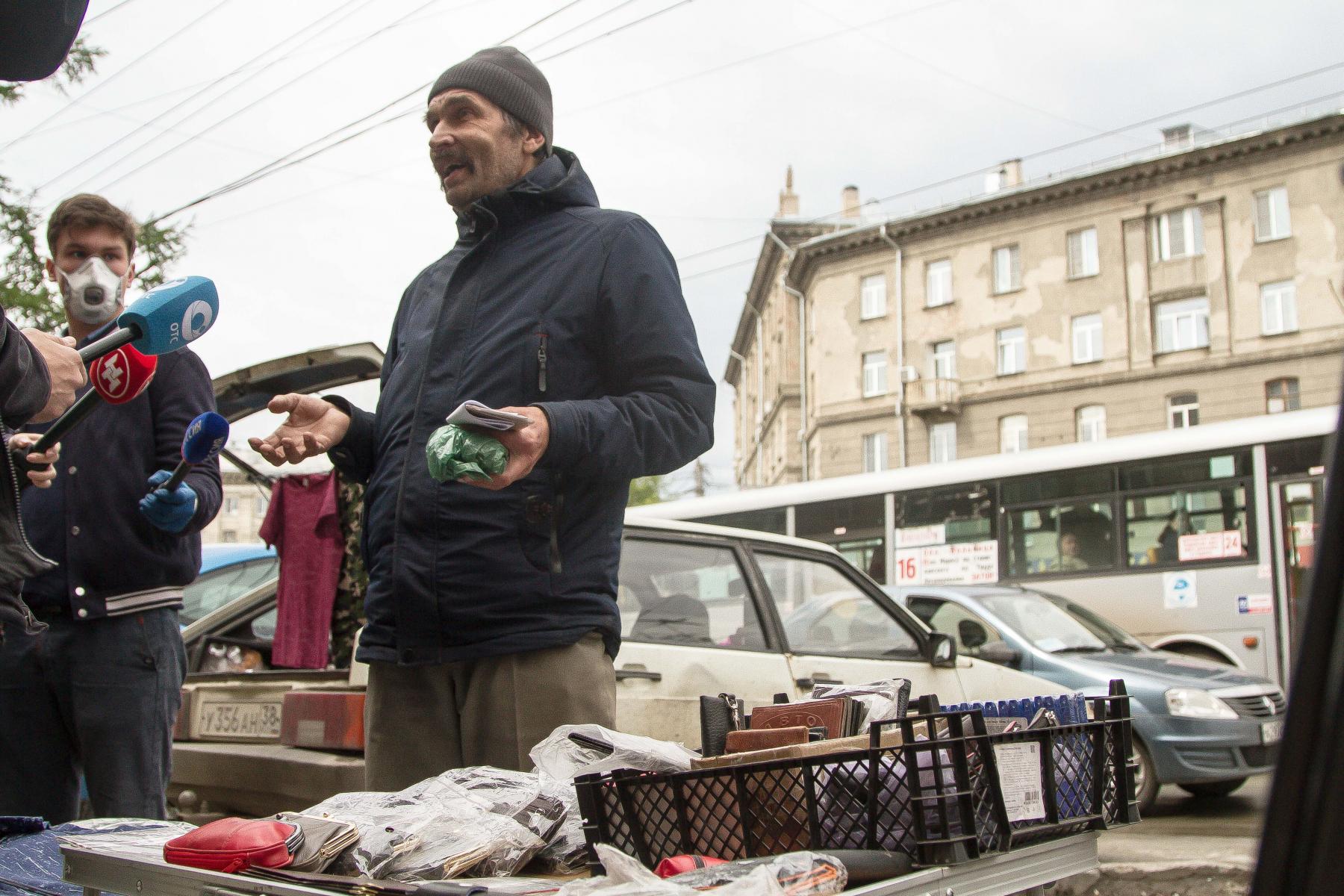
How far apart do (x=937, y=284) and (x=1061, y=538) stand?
1217 inches

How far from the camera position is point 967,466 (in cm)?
1509

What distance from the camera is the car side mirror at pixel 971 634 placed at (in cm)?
982

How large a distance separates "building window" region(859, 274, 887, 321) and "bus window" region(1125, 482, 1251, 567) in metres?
32.1

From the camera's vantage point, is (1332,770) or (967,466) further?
(967,466)

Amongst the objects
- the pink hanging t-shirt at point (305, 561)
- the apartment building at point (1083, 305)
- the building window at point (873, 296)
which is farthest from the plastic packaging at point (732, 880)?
the building window at point (873, 296)

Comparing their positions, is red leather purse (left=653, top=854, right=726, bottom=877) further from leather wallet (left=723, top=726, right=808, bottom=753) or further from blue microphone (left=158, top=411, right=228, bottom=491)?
blue microphone (left=158, top=411, right=228, bottom=491)

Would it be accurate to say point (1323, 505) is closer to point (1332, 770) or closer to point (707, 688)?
point (1332, 770)

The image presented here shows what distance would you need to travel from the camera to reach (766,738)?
5.85ft

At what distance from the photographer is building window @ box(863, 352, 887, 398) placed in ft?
148

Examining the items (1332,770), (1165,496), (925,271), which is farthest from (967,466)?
(925,271)

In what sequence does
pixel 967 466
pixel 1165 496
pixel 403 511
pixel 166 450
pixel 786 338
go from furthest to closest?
pixel 786 338 → pixel 967 466 → pixel 1165 496 → pixel 166 450 → pixel 403 511

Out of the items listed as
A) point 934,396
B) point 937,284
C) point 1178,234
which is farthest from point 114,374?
point 937,284

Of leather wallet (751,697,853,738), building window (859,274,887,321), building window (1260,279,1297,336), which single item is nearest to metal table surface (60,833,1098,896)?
leather wallet (751,697,853,738)

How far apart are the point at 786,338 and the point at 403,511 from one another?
53930 millimetres
